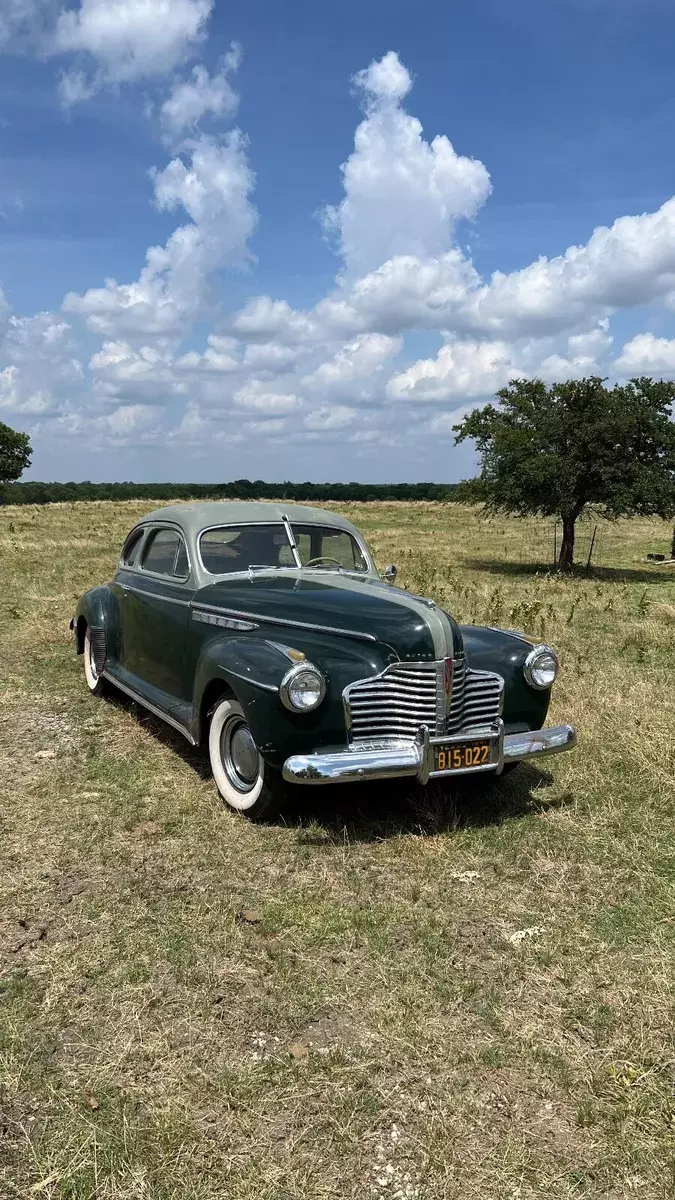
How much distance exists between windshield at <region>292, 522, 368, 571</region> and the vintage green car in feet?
0.04

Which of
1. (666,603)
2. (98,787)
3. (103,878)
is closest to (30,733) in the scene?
(98,787)

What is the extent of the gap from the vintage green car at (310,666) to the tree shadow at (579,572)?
47.0 feet

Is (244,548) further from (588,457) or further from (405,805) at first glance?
(588,457)

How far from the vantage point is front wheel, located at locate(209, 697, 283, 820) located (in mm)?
4516

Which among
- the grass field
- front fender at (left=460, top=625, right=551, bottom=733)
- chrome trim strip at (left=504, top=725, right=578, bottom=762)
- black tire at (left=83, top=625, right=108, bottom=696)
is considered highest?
front fender at (left=460, top=625, right=551, bottom=733)

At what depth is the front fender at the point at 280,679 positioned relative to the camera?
4.24m

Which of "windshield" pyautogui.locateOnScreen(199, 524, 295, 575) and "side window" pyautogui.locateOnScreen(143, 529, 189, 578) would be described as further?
"side window" pyautogui.locateOnScreen(143, 529, 189, 578)

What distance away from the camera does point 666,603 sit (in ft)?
46.7

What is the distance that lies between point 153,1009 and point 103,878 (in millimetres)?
1164

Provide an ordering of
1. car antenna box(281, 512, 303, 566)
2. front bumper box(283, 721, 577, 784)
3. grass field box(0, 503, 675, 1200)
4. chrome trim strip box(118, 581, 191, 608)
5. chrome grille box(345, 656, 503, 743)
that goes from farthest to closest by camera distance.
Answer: car antenna box(281, 512, 303, 566) < chrome trim strip box(118, 581, 191, 608) < chrome grille box(345, 656, 503, 743) < front bumper box(283, 721, 577, 784) < grass field box(0, 503, 675, 1200)

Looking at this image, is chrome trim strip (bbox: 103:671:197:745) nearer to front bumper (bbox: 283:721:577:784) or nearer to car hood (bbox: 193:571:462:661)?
car hood (bbox: 193:571:462:661)

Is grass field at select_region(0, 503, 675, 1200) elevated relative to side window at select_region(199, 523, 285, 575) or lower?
lower

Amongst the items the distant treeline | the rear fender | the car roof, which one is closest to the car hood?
the car roof

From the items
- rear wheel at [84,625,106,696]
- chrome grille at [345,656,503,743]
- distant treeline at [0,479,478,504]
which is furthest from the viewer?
distant treeline at [0,479,478,504]
